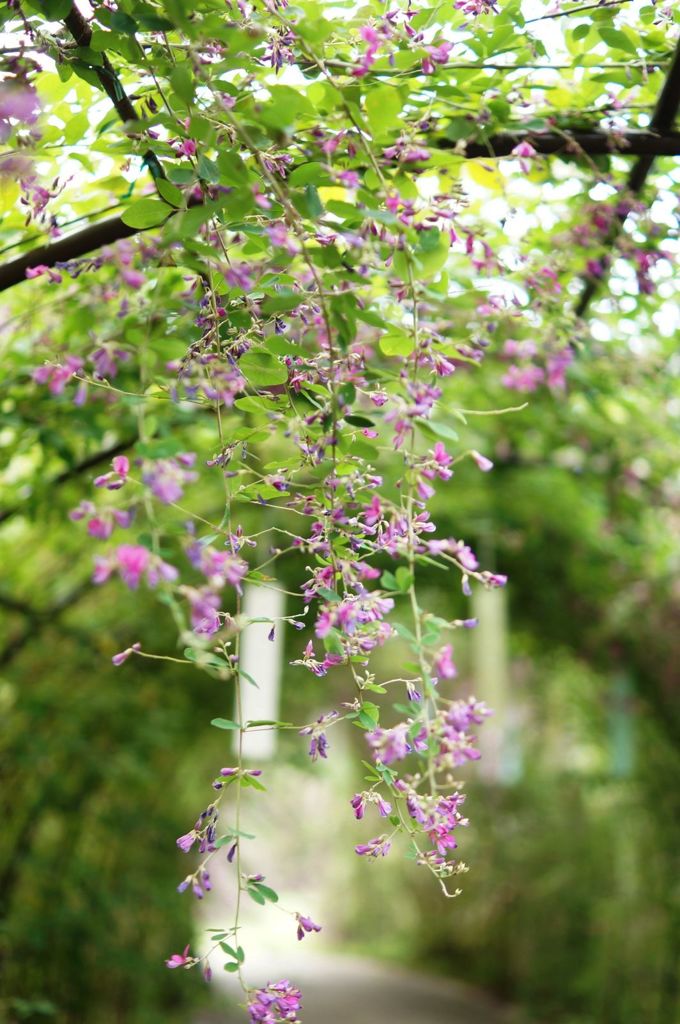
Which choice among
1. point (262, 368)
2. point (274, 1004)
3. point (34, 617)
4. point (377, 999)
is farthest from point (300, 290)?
point (377, 999)

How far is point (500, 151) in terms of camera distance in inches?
48.1

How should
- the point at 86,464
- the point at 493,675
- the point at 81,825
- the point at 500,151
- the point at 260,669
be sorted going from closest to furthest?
the point at 500,151, the point at 86,464, the point at 260,669, the point at 81,825, the point at 493,675

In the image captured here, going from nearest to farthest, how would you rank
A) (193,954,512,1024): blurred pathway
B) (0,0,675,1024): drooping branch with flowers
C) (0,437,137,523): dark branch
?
(0,0,675,1024): drooping branch with flowers, (0,437,137,523): dark branch, (193,954,512,1024): blurred pathway

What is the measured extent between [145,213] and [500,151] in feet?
1.66

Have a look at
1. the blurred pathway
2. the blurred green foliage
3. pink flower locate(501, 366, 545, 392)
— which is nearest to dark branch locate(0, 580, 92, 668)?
the blurred green foliage

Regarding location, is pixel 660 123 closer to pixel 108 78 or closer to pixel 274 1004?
pixel 108 78

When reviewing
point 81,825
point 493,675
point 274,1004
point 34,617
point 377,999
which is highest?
point 274,1004

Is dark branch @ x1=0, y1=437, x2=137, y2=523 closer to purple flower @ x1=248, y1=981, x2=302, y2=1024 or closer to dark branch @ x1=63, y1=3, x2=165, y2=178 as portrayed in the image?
dark branch @ x1=63, y1=3, x2=165, y2=178

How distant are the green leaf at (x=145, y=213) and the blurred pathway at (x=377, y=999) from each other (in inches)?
188

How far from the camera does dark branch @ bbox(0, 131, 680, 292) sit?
113cm

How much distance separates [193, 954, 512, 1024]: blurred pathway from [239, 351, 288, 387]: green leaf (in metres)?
4.68

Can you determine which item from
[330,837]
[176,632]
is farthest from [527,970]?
[330,837]

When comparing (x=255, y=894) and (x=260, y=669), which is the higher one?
(x=255, y=894)

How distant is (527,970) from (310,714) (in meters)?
1.94
